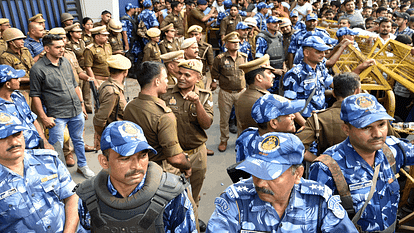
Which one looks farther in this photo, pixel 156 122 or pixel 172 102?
pixel 172 102

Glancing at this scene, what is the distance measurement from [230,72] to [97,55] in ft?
9.22

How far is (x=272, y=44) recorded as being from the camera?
7160 mm

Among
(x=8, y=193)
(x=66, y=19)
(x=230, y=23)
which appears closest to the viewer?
(x=8, y=193)

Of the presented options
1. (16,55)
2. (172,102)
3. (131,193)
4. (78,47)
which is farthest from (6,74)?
(78,47)

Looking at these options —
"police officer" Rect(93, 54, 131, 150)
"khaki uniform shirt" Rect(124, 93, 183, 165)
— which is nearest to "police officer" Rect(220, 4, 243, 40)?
"police officer" Rect(93, 54, 131, 150)

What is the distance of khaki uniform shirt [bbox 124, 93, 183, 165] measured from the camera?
2963 millimetres

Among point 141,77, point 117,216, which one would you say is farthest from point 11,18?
point 117,216

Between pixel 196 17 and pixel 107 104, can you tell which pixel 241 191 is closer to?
pixel 107 104

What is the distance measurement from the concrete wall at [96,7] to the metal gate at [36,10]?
0.56 ft

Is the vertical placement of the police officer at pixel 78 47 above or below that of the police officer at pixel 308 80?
below

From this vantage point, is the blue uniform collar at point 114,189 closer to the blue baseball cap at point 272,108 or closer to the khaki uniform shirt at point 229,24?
the blue baseball cap at point 272,108

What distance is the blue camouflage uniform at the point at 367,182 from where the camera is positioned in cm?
217

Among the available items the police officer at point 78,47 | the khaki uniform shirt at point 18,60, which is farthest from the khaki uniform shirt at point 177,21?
the khaki uniform shirt at point 18,60

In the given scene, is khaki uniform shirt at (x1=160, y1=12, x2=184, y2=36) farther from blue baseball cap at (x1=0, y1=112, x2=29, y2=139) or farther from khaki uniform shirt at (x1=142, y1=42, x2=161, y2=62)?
blue baseball cap at (x1=0, y1=112, x2=29, y2=139)
